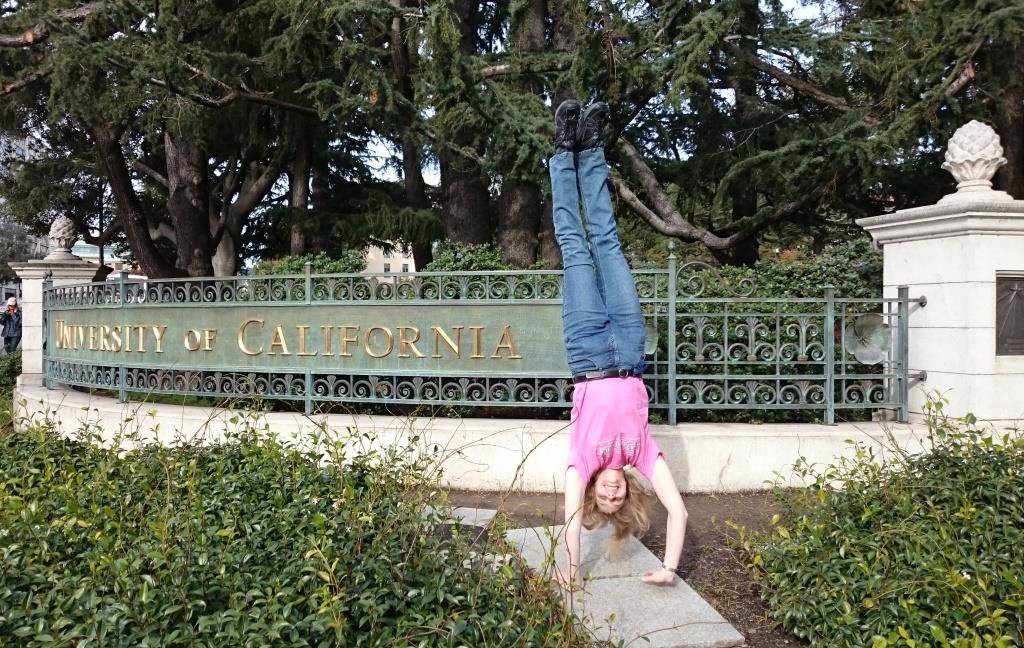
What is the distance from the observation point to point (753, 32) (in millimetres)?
9180

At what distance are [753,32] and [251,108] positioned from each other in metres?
8.31

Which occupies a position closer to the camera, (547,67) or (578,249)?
(578,249)

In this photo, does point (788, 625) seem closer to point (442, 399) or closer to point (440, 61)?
point (442, 399)

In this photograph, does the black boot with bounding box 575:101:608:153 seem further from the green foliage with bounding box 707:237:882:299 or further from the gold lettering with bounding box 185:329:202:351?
the gold lettering with bounding box 185:329:202:351

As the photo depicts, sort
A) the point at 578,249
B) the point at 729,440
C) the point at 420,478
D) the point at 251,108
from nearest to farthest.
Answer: the point at 420,478, the point at 578,249, the point at 729,440, the point at 251,108

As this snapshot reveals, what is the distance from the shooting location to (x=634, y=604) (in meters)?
3.79

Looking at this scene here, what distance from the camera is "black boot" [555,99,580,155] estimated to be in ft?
13.9

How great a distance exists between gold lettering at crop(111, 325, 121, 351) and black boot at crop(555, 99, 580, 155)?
5733mm

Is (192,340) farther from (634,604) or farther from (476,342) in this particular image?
(634,604)

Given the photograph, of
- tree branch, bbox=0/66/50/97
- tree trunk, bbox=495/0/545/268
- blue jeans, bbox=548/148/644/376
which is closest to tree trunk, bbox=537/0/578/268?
tree trunk, bbox=495/0/545/268

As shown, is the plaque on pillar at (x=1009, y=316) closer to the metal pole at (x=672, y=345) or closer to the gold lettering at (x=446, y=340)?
the metal pole at (x=672, y=345)

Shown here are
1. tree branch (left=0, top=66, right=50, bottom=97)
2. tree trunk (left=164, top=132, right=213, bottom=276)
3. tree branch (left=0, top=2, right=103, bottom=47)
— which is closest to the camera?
tree branch (left=0, top=2, right=103, bottom=47)

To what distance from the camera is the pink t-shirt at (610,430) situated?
377 cm

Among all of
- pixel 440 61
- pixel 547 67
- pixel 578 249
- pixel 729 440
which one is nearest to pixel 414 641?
pixel 578 249
